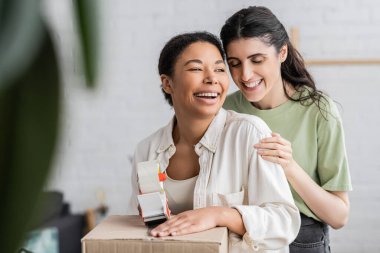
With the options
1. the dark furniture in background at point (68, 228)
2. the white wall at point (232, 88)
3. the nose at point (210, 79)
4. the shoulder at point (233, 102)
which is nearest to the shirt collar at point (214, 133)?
the nose at point (210, 79)

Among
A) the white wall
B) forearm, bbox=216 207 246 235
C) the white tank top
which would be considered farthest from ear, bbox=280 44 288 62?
the white wall

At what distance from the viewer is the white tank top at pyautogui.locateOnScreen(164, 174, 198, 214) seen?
5.02 feet

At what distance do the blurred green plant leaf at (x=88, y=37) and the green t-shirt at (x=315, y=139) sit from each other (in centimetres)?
167

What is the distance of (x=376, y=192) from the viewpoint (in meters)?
3.70

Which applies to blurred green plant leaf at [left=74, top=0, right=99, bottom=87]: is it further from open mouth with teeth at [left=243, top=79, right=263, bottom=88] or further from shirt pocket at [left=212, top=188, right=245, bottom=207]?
open mouth with teeth at [left=243, top=79, right=263, bottom=88]

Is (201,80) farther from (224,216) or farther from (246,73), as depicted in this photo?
(224,216)

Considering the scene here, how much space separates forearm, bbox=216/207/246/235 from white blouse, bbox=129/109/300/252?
13 millimetres

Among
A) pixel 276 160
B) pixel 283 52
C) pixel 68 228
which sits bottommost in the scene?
pixel 68 228

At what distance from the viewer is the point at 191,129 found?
1.62m

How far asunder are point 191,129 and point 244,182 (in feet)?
0.71

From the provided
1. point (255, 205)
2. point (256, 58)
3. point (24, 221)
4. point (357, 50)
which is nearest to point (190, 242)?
point (255, 205)

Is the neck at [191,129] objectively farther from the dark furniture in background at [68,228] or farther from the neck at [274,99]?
the dark furniture in background at [68,228]

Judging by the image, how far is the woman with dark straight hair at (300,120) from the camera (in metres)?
1.76

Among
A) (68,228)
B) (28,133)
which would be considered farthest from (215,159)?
(68,228)
